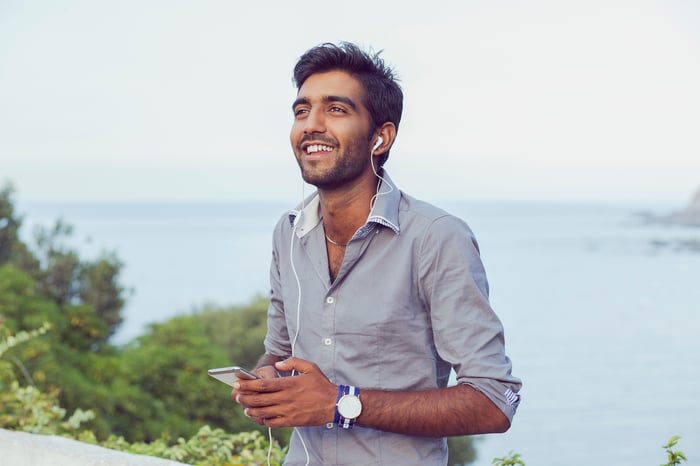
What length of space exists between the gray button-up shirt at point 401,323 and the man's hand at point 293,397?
18cm

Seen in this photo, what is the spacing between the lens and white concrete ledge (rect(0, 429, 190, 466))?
7.82 ft

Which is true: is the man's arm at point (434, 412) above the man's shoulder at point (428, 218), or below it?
below

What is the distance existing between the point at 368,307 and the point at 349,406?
252 millimetres

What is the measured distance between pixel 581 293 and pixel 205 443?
40.2 meters

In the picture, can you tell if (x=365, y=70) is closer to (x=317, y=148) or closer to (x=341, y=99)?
(x=341, y=99)

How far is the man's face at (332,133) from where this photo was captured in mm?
1937

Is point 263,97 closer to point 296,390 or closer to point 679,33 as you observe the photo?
point 679,33

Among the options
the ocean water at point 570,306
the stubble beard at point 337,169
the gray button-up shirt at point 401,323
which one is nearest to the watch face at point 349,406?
the gray button-up shirt at point 401,323

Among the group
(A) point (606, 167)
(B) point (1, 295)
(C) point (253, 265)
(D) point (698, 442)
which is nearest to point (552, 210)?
(A) point (606, 167)

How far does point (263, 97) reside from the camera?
45.8 meters

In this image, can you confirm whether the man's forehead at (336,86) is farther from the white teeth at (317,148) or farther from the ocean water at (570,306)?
the ocean water at (570,306)

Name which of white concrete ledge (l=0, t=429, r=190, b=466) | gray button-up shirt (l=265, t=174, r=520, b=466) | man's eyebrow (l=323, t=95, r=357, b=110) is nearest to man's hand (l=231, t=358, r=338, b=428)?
gray button-up shirt (l=265, t=174, r=520, b=466)

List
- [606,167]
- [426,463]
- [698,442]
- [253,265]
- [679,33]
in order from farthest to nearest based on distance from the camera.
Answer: [253,265]
[606,167]
[679,33]
[698,442]
[426,463]

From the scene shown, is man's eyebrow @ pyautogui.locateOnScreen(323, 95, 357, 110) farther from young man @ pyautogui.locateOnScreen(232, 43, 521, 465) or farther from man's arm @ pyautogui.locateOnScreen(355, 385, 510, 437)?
man's arm @ pyautogui.locateOnScreen(355, 385, 510, 437)
